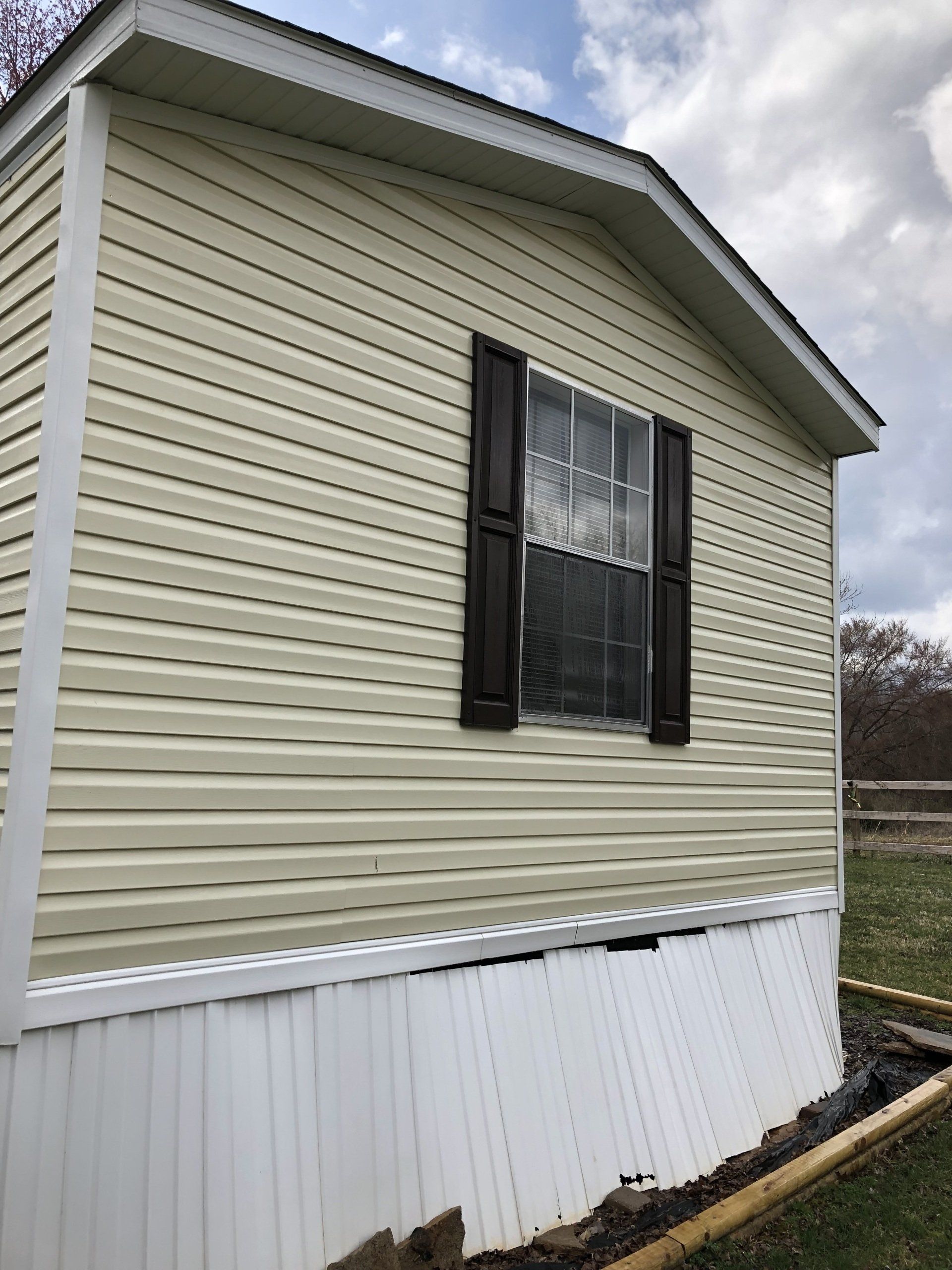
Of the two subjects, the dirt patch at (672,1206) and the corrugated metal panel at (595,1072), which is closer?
the dirt patch at (672,1206)

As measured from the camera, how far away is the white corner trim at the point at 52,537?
8.80ft

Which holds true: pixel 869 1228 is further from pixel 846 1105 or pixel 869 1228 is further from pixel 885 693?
pixel 885 693

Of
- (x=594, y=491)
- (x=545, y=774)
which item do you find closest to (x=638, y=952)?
(x=545, y=774)

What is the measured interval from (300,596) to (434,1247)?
2340 millimetres

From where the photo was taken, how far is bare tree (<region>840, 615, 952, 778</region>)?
29203 mm

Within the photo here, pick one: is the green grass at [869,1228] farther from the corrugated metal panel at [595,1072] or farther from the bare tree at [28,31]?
the bare tree at [28,31]

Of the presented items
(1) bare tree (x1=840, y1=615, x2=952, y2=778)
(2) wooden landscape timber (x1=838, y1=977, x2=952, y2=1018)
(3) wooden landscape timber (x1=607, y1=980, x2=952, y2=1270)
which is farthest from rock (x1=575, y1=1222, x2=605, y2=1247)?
(1) bare tree (x1=840, y1=615, x2=952, y2=778)

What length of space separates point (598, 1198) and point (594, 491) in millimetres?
3233

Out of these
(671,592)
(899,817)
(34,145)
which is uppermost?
(34,145)

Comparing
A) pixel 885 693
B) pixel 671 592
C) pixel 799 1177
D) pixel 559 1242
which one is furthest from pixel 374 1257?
pixel 885 693

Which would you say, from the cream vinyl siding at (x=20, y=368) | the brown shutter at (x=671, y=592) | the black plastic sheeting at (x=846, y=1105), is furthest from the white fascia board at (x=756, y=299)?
the black plastic sheeting at (x=846, y=1105)

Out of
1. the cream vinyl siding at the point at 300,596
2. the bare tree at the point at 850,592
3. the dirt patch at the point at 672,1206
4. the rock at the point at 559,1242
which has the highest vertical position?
the bare tree at the point at 850,592

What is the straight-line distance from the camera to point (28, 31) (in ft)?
37.0

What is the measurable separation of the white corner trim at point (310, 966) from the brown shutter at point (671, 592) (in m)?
1.00
